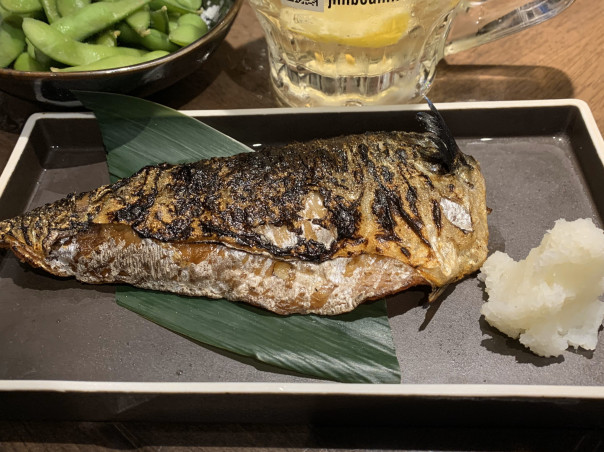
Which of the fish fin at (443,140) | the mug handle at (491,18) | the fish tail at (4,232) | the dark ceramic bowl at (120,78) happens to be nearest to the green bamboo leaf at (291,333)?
the fish tail at (4,232)

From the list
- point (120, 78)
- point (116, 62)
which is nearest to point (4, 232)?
point (120, 78)

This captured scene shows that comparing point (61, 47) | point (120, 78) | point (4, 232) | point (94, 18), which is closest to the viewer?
point (4, 232)

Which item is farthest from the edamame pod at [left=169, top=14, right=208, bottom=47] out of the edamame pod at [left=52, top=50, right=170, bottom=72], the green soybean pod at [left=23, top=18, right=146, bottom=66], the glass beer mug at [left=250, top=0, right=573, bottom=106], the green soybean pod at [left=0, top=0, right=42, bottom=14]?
the green soybean pod at [left=0, top=0, right=42, bottom=14]

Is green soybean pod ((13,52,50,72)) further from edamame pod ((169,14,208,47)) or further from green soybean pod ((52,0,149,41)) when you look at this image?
edamame pod ((169,14,208,47))

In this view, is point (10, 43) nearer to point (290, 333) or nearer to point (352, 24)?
point (352, 24)

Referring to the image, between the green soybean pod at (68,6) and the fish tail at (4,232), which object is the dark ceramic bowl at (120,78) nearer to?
the green soybean pod at (68,6)
